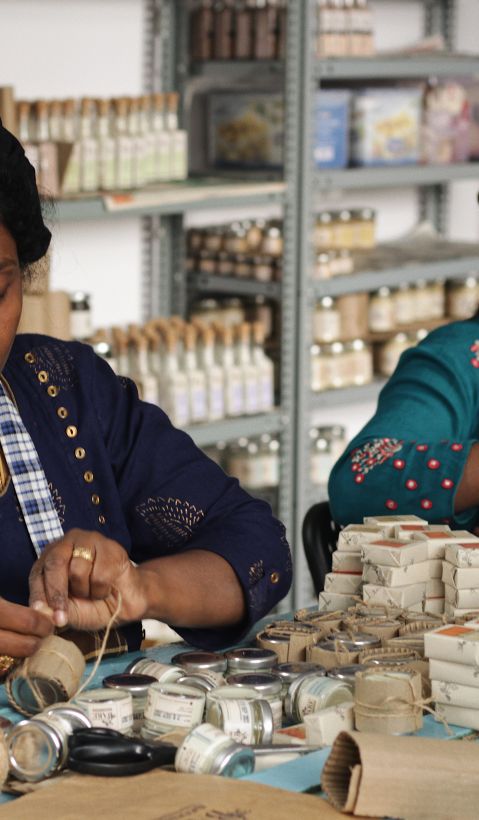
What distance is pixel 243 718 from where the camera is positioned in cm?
130

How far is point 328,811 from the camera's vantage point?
116 cm

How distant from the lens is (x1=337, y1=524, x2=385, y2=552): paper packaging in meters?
1.74

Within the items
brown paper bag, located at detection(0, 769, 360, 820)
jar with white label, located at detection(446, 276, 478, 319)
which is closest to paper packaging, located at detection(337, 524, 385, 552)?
brown paper bag, located at detection(0, 769, 360, 820)

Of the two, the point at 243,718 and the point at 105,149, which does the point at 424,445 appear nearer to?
the point at 243,718

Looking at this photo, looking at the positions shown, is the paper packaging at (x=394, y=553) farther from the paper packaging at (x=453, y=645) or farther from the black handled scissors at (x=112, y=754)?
the black handled scissors at (x=112, y=754)

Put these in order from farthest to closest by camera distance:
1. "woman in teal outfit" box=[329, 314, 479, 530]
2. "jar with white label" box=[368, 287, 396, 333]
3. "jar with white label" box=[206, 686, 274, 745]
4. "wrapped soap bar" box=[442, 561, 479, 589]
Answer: "jar with white label" box=[368, 287, 396, 333] → "woman in teal outfit" box=[329, 314, 479, 530] → "wrapped soap bar" box=[442, 561, 479, 589] → "jar with white label" box=[206, 686, 274, 745]

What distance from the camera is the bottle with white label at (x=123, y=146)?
143 inches

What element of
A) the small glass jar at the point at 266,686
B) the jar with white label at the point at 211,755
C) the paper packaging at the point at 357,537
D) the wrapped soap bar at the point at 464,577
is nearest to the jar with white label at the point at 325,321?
the paper packaging at the point at 357,537

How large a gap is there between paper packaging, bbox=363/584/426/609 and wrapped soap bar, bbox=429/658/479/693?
29 centimetres

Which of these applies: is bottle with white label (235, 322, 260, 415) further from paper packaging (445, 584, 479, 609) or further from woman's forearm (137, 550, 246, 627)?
paper packaging (445, 584, 479, 609)

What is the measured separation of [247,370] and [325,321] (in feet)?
1.41

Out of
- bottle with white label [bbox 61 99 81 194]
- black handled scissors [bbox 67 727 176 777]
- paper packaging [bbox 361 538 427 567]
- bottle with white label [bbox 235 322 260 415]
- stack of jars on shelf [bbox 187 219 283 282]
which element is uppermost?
bottle with white label [bbox 61 99 81 194]

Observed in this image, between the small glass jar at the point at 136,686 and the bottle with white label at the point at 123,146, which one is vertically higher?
the bottle with white label at the point at 123,146

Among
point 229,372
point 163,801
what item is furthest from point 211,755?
point 229,372
